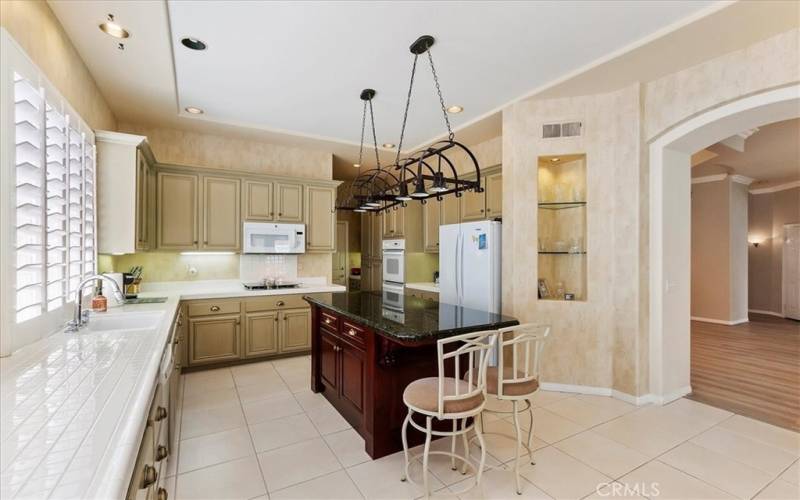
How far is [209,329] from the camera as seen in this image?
4059 millimetres

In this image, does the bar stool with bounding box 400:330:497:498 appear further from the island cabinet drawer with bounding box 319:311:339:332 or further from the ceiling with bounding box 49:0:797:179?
the ceiling with bounding box 49:0:797:179

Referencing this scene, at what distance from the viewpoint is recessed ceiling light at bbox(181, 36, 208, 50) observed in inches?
102

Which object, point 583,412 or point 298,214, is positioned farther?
point 298,214

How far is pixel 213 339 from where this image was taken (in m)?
4.08

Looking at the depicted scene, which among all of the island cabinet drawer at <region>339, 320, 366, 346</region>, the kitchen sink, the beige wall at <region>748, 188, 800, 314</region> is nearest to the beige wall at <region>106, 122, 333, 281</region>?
the kitchen sink

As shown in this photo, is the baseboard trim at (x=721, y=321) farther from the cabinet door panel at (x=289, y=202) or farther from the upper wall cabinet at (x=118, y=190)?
the upper wall cabinet at (x=118, y=190)

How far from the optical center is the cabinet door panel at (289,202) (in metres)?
4.75

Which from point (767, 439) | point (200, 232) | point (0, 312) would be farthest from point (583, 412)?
point (200, 232)

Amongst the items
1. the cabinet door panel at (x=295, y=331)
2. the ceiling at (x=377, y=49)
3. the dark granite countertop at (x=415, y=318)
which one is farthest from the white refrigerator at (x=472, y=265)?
the cabinet door panel at (x=295, y=331)

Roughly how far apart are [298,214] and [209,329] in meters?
1.79

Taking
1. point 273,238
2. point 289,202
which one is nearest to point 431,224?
point 289,202

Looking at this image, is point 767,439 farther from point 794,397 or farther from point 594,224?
point 594,224

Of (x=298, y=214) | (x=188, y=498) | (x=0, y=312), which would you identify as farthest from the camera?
(x=298, y=214)

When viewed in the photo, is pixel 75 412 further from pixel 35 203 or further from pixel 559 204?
pixel 559 204
